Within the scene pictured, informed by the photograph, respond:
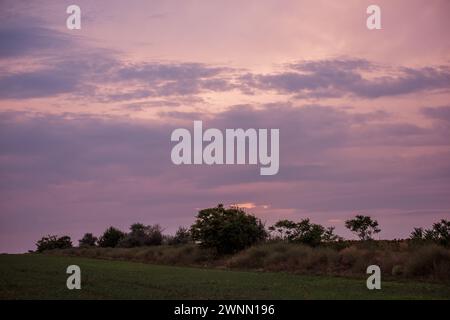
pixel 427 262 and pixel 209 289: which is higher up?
pixel 427 262

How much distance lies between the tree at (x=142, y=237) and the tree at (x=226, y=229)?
2941cm

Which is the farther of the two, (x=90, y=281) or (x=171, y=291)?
(x=90, y=281)

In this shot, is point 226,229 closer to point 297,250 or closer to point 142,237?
point 297,250

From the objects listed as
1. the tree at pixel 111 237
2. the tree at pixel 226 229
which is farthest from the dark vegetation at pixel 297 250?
the tree at pixel 111 237

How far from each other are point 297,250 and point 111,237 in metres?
56.2

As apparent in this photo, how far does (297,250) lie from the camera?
1500 inches

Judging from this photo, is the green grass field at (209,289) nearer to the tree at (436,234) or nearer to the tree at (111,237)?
the tree at (436,234)

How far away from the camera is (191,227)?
5169cm

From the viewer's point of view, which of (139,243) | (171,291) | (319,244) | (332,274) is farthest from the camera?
(139,243)

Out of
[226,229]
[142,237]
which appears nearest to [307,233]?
[226,229]
